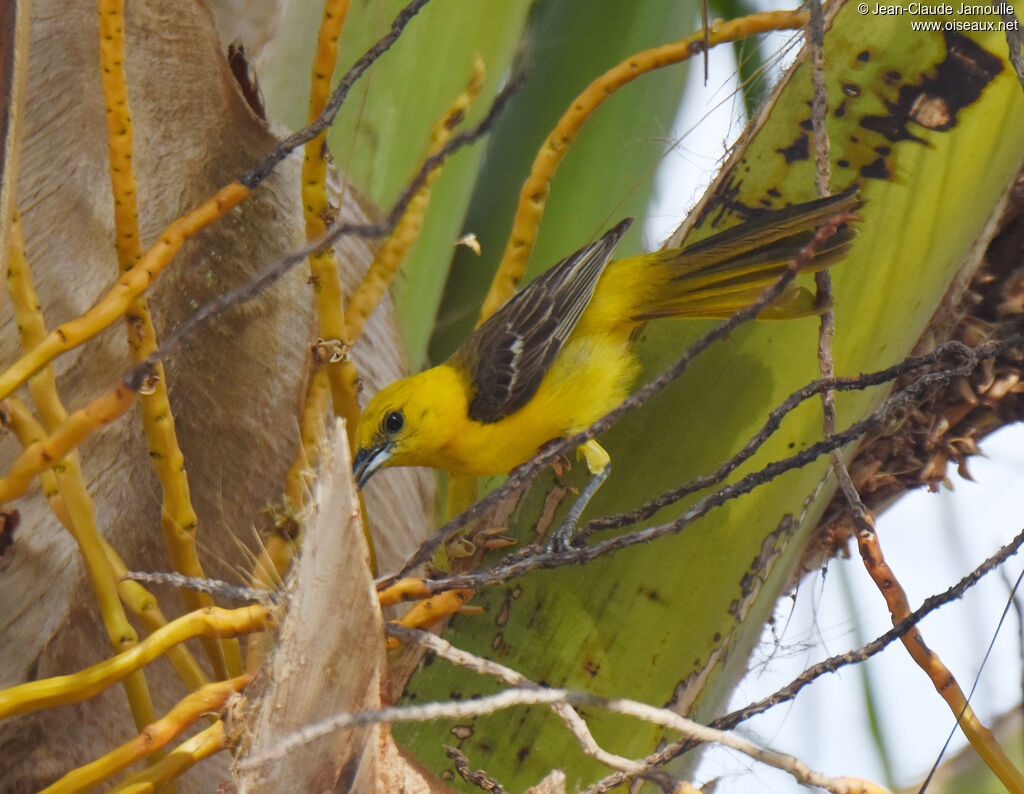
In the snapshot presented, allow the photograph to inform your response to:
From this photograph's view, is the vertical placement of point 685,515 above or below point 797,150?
below

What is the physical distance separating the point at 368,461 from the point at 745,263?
534mm

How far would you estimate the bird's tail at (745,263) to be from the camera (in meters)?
1.08

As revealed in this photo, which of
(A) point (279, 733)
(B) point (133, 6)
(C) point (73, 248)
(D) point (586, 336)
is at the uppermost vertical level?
(B) point (133, 6)

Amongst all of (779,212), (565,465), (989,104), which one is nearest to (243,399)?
(565,465)

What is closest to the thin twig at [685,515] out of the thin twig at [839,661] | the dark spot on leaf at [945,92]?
the thin twig at [839,661]

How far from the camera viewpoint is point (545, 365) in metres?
1.46

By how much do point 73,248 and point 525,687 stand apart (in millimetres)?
713

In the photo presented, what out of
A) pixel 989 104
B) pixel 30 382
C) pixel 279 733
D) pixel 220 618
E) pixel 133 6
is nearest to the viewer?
pixel 279 733

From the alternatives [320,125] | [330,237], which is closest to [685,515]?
[330,237]

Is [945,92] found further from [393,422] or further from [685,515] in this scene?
[393,422]

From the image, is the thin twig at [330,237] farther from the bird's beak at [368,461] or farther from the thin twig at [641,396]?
the bird's beak at [368,461]

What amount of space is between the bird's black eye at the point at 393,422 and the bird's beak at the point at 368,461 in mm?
19

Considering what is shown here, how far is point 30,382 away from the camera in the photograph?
35.3 inches

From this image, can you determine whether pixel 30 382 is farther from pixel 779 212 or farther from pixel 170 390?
pixel 779 212
